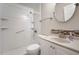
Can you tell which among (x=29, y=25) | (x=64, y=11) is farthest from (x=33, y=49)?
(x=64, y=11)

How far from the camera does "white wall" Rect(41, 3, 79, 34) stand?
136 centimetres

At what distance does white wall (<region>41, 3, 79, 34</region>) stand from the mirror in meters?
0.08

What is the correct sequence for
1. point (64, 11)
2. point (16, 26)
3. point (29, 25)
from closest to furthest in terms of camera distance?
point (64, 11), point (29, 25), point (16, 26)

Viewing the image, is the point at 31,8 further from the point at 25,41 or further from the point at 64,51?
the point at 64,51

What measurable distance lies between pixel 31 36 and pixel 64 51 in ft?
4.08

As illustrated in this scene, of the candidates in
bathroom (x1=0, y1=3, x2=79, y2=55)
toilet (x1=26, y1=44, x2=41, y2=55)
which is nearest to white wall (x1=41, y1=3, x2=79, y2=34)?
bathroom (x1=0, y1=3, x2=79, y2=55)

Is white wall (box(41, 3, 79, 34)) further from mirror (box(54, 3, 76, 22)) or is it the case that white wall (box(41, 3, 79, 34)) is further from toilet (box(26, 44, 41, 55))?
toilet (box(26, 44, 41, 55))

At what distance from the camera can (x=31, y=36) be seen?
2.05 meters

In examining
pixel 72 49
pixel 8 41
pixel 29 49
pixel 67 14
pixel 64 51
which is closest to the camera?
pixel 72 49

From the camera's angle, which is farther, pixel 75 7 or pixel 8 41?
pixel 8 41

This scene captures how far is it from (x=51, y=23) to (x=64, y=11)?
521 mm

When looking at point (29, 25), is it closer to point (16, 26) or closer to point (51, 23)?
point (16, 26)

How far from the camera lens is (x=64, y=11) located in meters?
1.65

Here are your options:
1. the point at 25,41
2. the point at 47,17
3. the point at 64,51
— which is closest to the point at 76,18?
the point at 64,51
